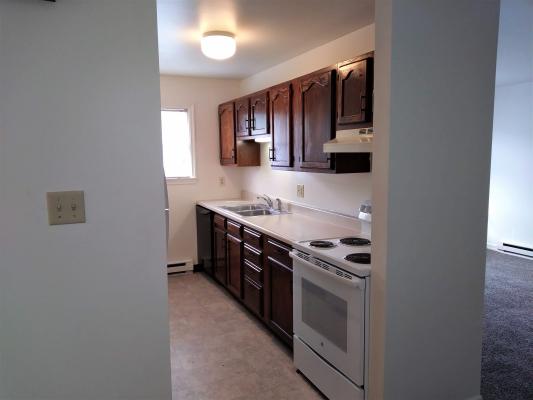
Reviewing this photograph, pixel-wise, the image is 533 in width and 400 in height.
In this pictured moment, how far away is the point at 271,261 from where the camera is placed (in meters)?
3.10

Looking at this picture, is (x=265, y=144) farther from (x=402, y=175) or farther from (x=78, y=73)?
(x=78, y=73)

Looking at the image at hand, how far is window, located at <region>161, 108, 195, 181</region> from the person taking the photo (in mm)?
4910

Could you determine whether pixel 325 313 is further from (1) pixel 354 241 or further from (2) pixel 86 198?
(2) pixel 86 198

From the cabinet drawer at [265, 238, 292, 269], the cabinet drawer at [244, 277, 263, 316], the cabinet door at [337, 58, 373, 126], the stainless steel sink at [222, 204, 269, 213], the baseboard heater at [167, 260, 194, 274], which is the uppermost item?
the cabinet door at [337, 58, 373, 126]

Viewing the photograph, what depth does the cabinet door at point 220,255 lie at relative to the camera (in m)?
4.23

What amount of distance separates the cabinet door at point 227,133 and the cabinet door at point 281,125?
1.03m

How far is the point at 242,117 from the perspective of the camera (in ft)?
14.1

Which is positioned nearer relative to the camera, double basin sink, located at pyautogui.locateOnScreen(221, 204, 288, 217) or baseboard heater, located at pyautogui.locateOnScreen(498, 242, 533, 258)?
double basin sink, located at pyautogui.locateOnScreen(221, 204, 288, 217)

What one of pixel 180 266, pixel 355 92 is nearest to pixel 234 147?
pixel 180 266

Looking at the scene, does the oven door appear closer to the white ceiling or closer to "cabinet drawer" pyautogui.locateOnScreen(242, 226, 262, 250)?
"cabinet drawer" pyautogui.locateOnScreen(242, 226, 262, 250)

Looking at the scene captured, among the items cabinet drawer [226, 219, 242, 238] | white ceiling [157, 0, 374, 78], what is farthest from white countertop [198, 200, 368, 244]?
white ceiling [157, 0, 374, 78]

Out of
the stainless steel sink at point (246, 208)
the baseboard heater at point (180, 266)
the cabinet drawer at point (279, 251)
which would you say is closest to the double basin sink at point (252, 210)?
the stainless steel sink at point (246, 208)

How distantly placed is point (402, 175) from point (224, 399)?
170 centimetres

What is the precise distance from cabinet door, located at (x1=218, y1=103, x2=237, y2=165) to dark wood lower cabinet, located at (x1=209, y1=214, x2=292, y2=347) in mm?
794
